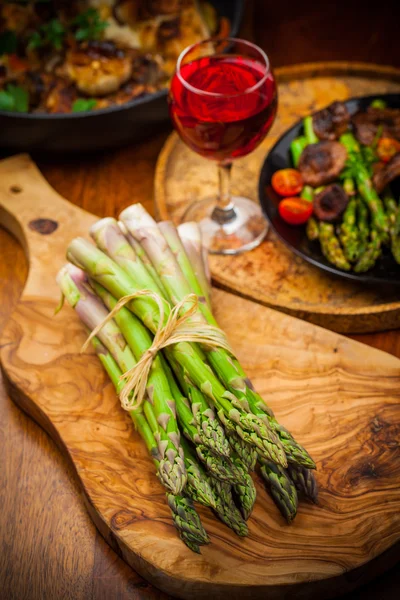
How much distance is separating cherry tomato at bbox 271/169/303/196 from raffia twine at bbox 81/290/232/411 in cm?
80

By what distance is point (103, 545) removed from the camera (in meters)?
1.79

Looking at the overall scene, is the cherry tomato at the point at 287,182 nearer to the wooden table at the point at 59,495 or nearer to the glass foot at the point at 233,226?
the glass foot at the point at 233,226

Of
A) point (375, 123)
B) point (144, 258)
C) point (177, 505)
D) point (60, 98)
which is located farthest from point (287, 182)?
point (177, 505)

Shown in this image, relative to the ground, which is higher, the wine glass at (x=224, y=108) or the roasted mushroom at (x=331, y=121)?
the wine glass at (x=224, y=108)

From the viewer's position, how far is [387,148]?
252 cm

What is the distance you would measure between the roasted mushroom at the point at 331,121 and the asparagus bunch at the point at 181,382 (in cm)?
80

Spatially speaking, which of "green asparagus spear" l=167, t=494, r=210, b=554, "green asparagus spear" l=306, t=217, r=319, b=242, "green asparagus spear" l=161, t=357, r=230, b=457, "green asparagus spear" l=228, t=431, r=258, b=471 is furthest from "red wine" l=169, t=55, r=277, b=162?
"green asparagus spear" l=167, t=494, r=210, b=554

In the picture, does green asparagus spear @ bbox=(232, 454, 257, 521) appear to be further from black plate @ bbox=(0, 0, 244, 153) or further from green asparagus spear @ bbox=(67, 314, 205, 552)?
black plate @ bbox=(0, 0, 244, 153)

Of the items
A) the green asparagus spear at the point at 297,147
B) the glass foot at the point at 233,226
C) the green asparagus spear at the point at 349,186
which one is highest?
the green asparagus spear at the point at 297,147

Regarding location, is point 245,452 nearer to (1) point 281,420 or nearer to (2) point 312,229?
(1) point 281,420

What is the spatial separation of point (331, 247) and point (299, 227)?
0.19 m

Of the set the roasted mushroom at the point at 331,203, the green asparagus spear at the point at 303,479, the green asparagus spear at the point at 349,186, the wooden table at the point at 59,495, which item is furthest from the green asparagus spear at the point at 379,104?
the green asparagus spear at the point at 303,479

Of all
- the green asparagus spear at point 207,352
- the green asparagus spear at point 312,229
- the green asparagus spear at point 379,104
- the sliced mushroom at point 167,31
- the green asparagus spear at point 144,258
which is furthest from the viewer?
the sliced mushroom at point 167,31

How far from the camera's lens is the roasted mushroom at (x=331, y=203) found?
2299 mm
